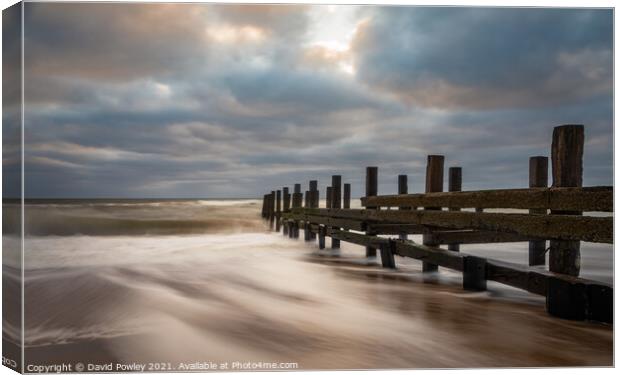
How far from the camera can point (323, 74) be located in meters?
4.06

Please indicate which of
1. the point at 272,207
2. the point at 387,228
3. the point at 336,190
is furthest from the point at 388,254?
the point at 272,207

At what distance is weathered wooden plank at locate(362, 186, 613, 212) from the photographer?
3014mm

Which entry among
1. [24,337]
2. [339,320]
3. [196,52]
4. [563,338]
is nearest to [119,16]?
[196,52]

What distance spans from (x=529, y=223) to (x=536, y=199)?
21 centimetres

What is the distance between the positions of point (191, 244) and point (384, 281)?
571 centimetres

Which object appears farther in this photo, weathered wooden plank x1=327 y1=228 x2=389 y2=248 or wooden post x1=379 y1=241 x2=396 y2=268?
weathered wooden plank x1=327 y1=228 x2=389 y2=248

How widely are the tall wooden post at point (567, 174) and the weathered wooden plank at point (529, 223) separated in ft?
0.42

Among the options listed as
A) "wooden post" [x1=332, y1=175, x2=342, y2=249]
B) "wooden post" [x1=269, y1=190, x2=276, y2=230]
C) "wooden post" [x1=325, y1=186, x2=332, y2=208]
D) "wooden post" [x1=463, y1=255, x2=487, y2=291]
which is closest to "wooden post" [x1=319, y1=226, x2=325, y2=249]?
"wooden post" [x1=332, y1=175, x2=342, y2=249]

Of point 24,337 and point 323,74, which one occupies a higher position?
point 323,74

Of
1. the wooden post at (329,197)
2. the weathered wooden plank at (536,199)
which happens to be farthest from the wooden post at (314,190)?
the weathered wooden plank at (536,199)

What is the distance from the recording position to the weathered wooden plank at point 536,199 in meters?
3.01

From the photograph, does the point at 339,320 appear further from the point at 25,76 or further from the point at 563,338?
the point at 25,76

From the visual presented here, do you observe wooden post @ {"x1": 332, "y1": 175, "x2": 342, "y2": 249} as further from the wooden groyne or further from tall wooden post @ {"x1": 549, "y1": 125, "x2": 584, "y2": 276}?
tall wooden post @ {"x1": 549, "y1": 125, "x2": 584, "y2": 276}

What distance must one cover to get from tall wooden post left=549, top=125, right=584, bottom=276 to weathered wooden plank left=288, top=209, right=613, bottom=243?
129 mm
